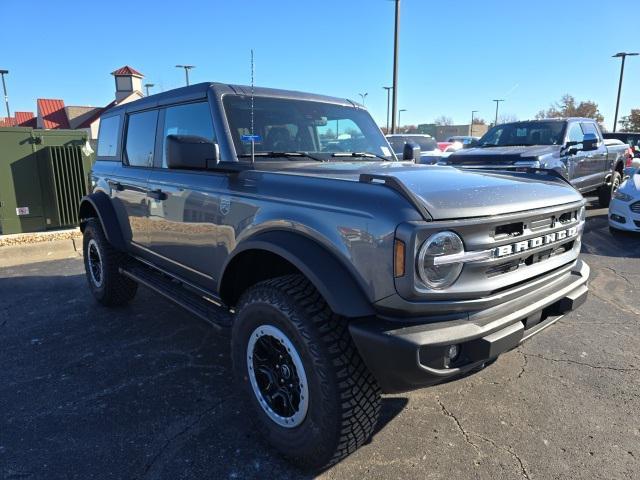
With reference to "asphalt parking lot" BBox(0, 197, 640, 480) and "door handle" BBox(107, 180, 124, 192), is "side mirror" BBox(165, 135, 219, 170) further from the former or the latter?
"door handle" BBox(107, 180, 124, 192)

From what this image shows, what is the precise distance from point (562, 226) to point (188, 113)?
2643 mm

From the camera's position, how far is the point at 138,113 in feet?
13.9

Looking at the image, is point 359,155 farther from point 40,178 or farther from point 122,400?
point 40,178

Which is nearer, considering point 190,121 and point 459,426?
point 459,426

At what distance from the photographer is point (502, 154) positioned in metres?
7.81

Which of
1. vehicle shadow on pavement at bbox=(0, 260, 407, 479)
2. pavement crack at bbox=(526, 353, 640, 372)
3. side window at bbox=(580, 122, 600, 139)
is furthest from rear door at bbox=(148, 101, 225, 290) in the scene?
side window at bbox=(580, 122, 600, 139)

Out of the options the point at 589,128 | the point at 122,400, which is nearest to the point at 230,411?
the point at 122,400

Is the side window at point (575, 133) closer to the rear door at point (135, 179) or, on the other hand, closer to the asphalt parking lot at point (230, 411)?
the asphalt parking lot at point (230, 411)

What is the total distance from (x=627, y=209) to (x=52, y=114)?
52.3 meters

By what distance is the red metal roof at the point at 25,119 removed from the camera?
164ft

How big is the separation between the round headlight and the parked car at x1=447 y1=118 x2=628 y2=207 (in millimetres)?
5697

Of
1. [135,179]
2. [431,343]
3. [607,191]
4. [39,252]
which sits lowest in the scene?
[39,252]

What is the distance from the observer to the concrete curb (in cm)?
703

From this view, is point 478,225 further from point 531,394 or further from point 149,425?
point 149,425
